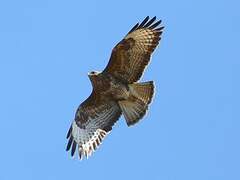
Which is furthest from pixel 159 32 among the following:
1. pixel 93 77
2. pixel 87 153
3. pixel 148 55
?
Answer: pixel 87 153

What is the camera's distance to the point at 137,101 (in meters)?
14.8

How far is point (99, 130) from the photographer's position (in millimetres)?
15523

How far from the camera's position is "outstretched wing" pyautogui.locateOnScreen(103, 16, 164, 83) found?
1477 centimetres

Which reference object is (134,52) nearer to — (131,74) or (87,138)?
(131,74)

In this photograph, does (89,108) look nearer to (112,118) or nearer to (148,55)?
(112,118)

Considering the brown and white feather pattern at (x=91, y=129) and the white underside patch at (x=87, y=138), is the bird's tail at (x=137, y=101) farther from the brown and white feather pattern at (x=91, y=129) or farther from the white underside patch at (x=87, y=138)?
the white underside patch at (x=87, y=138)

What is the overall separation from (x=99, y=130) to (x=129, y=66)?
1459mm

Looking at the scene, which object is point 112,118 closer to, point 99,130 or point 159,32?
point 99,130

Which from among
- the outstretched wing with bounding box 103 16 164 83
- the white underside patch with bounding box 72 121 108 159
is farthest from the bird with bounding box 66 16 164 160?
the white underside patch with bounding box 72 121 108 159

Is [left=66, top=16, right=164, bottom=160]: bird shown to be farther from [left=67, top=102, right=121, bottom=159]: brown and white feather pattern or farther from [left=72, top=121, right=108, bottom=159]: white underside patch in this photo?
[left=72, top=121, right=108, bottom=159]: white underside patch

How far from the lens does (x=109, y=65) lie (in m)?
14.7

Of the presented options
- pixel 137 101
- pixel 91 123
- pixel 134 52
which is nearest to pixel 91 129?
pixel 91 123

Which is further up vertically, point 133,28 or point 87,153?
point 133,28

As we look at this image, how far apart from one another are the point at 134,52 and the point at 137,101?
2.84 feet
